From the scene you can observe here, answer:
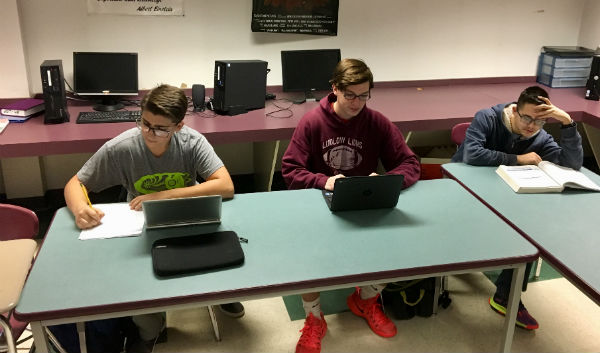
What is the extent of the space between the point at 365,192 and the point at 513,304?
0.65 metres

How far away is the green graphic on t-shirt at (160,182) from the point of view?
192 centimetres

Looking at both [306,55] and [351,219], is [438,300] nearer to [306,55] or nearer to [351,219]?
[351,219]

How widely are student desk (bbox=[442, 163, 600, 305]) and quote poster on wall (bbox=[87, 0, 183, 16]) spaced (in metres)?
2.03

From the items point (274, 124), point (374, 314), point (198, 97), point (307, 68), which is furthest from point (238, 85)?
point (374, 314)

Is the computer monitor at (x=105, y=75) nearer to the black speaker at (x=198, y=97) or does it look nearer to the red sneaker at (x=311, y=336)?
the black speaker at (x=198, y=97)

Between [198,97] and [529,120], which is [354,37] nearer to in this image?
[198,97]

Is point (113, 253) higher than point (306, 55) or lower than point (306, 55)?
lower

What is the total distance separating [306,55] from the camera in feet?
10.6

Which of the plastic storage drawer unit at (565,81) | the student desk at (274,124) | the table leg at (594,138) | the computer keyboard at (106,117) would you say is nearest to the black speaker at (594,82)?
the student desk at (274,124)

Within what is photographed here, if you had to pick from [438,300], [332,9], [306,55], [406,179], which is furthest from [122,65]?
[438,300]

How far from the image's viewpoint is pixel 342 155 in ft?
7.13

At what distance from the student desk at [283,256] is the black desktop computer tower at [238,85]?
46.5 inches

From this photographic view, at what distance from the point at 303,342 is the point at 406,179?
802 mm

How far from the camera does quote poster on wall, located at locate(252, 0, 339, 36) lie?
3293mm
